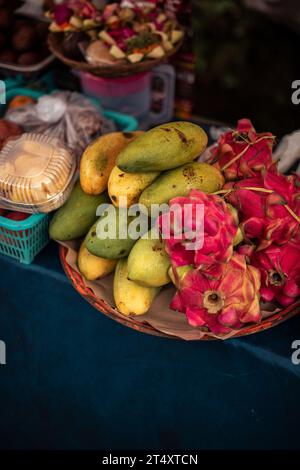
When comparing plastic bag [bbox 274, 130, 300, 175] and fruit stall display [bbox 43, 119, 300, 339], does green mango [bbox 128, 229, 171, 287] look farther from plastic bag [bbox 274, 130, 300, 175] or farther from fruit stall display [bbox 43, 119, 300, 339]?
plastic bag [bbox 274, 130, 300, 175]

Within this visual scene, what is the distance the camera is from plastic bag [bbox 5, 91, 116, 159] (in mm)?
1226

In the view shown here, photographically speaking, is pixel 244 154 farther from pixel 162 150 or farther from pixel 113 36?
pixel 113 36

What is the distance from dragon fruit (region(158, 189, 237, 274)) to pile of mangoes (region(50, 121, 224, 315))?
0.23ft

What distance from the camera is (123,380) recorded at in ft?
3.46

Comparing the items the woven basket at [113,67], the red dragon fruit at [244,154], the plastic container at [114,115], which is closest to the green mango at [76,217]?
the red dragon fruit at [244,154]

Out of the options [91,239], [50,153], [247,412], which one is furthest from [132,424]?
[50,153]

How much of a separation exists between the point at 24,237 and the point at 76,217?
0.49 ft

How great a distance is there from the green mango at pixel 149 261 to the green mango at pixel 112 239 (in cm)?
4

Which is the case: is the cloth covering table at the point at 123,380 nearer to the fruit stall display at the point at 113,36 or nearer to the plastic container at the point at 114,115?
the plastic container at the point at 114,115

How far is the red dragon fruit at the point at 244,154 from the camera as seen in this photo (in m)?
0.84

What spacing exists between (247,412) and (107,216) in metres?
0.51

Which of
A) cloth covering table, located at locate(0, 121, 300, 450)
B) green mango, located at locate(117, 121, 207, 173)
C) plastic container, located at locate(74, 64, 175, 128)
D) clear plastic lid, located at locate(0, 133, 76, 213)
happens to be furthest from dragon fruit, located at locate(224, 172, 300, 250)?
plastic container, located at locate(74, 64, 175, 128)

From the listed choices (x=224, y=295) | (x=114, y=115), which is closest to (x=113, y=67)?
(x=114, y=115)
